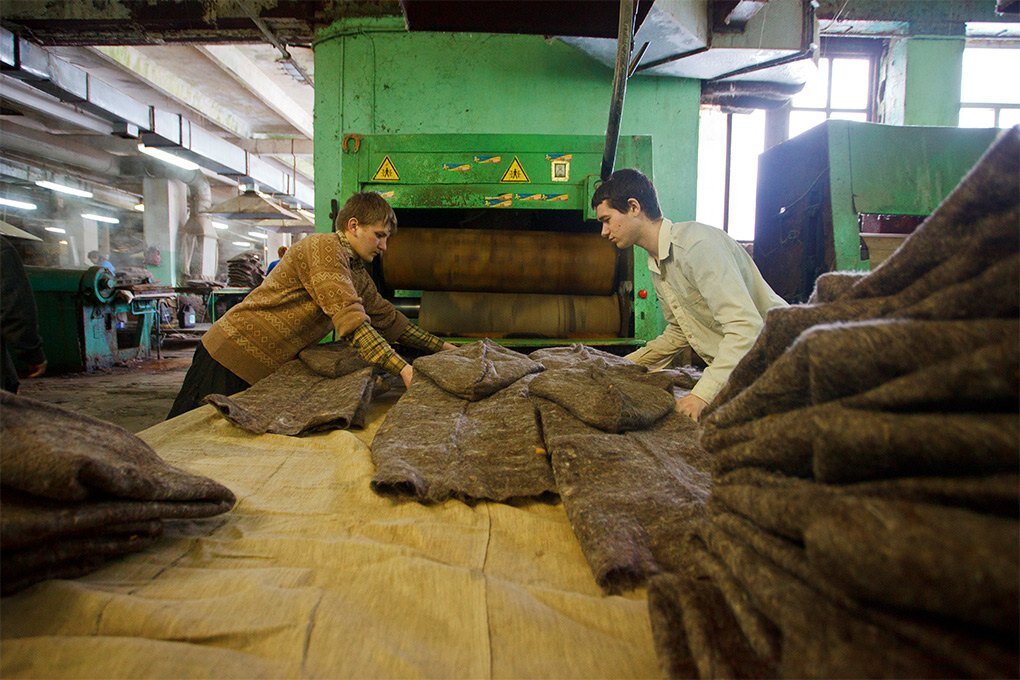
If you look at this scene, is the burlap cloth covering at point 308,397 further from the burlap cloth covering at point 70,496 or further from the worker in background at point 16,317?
the worker in background at point 16,317

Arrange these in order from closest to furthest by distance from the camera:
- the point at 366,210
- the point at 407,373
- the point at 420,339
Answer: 1. the point at 407,373
2. the point at 366,210
3. the point at 420,339

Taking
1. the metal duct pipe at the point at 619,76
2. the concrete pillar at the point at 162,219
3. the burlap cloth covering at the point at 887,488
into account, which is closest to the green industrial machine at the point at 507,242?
the metal duct pipe at the point at 619,76

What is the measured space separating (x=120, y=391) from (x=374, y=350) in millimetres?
3894

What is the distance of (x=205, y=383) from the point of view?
2195mm

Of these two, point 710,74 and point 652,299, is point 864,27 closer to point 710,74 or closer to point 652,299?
point 710,74

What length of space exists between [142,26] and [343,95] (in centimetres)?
183

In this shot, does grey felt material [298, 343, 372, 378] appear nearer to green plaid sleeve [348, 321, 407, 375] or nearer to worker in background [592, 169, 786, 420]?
green plaid sleeve [348, 321, 407, 375]

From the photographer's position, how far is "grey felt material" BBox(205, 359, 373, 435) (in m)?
1.54

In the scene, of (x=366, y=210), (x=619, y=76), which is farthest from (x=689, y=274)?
(x=366, y=210)

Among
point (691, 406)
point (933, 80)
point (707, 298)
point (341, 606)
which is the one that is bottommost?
point (341, 606)

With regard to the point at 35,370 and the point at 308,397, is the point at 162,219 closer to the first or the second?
the point at 35,370

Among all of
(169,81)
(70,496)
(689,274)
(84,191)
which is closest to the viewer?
(70,496)

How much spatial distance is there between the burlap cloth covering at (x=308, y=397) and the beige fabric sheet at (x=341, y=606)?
54 cm

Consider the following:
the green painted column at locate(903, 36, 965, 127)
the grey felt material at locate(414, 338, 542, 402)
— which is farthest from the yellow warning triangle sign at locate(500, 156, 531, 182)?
the green painted column at locate(903, 36, 965, 127)
